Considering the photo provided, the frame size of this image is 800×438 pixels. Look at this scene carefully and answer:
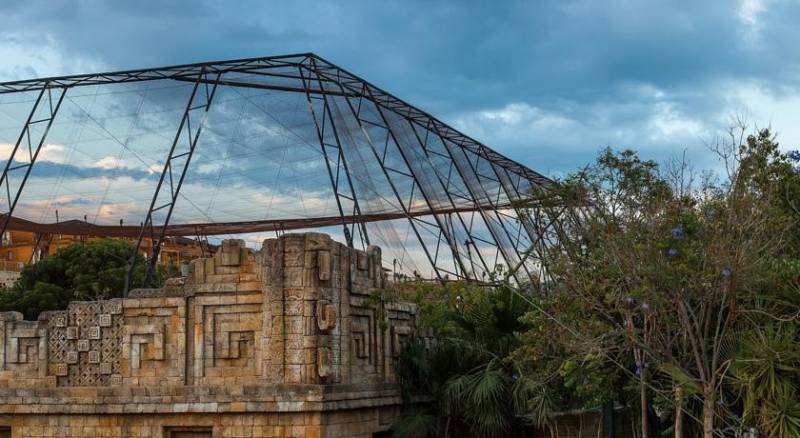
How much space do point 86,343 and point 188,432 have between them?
2805 mm

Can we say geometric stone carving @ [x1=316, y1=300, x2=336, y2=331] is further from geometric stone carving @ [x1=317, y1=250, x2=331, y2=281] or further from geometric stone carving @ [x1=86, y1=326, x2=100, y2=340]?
geometric stone carving @ [x1=86, y1=326, x2=100, y2=340]

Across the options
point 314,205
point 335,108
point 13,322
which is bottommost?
point 13,322

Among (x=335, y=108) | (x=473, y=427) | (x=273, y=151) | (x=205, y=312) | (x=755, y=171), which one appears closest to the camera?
(x=755, y=171)

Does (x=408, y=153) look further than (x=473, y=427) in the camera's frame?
Yes

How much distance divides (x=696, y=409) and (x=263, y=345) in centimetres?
820

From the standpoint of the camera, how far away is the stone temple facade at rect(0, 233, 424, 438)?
17672 millimetres

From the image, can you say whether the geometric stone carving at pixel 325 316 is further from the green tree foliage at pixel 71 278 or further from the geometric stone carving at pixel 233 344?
the green tree foliage at pixel 71 278

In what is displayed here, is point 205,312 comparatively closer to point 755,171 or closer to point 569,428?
point 569,428

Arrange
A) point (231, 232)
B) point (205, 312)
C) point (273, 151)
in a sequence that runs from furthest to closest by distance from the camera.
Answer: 1. point (231, 232)
2. point (273, 151)
3. point (205, 312)

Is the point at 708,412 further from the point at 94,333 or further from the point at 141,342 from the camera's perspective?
the point at 94,333

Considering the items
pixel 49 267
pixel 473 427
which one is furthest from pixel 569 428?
pixel 49 267

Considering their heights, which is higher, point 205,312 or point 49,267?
point 49,267

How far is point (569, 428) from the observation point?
67.8ft

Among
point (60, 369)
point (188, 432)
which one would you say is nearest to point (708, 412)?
point (188, 432)
